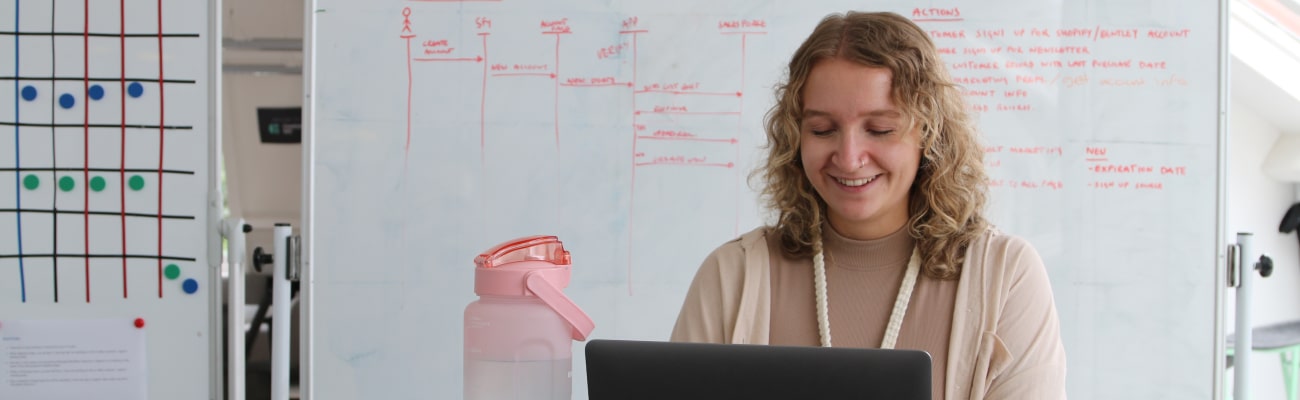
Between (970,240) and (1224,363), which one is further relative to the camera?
(1224,363)

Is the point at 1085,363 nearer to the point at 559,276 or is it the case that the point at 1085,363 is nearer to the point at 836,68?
the point at 836,68

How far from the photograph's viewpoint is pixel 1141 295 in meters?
2.05

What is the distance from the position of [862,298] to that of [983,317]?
0.15 meters

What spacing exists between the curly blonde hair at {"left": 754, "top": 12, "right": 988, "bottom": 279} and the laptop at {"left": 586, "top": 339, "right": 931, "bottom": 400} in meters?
0.50

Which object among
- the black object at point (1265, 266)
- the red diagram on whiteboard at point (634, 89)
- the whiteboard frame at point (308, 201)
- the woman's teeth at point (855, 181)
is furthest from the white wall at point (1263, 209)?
the whiteboard frame at point (308, 201)

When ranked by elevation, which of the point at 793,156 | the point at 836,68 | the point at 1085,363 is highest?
the point at 836,68

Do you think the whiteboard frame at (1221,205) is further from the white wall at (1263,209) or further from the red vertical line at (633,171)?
the white wall at (1263,209)

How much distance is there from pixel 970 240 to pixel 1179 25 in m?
1.18
